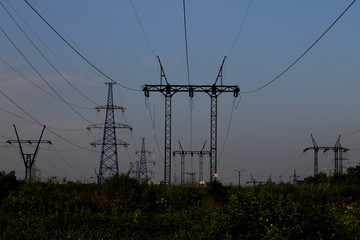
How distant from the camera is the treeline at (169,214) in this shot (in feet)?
36.2

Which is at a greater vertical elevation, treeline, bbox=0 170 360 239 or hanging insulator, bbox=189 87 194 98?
hanging insulator, bbox=189 87 194 98

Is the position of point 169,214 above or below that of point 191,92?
below

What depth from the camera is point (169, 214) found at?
1853 centimetres

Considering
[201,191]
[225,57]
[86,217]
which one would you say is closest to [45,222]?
[86,217]

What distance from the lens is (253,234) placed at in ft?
35.8

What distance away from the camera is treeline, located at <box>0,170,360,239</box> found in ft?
36.2

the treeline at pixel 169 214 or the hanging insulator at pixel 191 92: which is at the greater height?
the hanging insulator at pixel 191 92

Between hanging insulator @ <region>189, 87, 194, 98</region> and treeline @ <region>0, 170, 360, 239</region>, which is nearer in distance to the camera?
treeline @ <region>0, 170, 360, 239</region>

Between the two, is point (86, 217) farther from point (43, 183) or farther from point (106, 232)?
point (43, 183)

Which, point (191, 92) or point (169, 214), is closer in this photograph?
point (169, 214)

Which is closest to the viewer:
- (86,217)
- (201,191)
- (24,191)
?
(86,217)

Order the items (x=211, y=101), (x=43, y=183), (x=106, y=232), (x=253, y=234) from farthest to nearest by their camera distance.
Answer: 1. (x=211, y=101)
2. (x=43, y=183)
3. (x=106, y=232)
4. (x=253, y=234)

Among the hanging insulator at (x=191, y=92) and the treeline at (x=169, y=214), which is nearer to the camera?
the treeline at (x=169, y=214)

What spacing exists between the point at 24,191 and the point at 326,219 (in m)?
16.3
